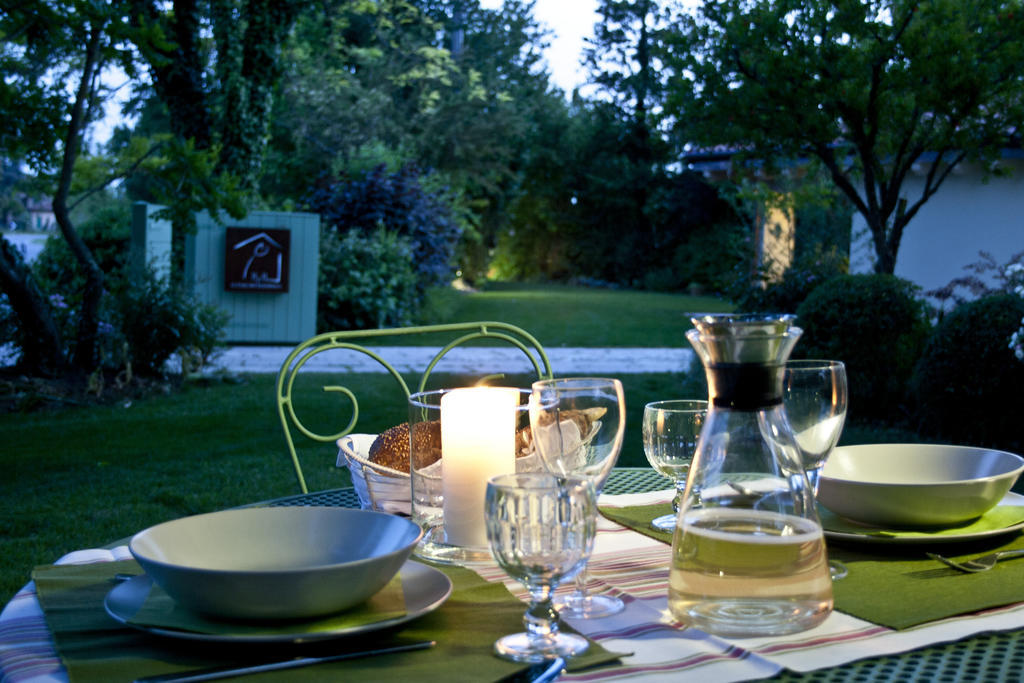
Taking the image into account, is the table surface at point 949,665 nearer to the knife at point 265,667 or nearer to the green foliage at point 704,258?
the knife at point 265,667

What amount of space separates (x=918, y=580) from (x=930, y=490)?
0.14 meters

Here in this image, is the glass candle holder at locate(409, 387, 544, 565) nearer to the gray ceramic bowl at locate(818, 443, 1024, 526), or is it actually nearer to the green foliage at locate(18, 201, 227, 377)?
the gray ceramic bowl at locate(818, 443, 1024, 526)

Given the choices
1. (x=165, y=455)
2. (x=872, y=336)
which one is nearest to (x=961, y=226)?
(x=872, y=336)

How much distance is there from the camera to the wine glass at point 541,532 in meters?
0.82

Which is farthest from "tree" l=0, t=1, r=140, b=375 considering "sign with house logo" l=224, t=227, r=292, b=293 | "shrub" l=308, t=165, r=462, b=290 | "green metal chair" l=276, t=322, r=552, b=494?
"shrub" l=308, t=165, r=462, b=290

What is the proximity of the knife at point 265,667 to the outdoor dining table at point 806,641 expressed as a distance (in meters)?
0.02

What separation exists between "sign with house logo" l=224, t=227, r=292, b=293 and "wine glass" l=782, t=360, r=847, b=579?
991 cm

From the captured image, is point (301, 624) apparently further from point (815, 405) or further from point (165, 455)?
point (165, 455)

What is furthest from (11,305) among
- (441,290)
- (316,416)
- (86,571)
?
(441,290)

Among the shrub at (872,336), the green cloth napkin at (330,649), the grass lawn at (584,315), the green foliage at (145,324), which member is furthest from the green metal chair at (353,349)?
the grass lawn at (584,315)

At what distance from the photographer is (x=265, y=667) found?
0.80 m

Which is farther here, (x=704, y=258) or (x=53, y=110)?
(x=704, y=258)

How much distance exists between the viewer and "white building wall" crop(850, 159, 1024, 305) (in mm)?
9016

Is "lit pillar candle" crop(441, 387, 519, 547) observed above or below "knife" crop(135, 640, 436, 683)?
above
